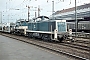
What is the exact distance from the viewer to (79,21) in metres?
49.2

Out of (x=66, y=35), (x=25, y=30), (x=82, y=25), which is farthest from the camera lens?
(x=82, y=25)

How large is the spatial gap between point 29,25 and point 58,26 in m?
11.3

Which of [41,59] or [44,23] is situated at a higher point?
[44,23]

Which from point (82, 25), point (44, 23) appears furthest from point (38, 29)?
point (82, 25)

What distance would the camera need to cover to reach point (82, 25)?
47.0 metres

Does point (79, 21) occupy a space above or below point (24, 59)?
above

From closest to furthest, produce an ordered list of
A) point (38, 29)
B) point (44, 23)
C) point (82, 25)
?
point (44, 23)
point (38, 29)
point (82, 25)

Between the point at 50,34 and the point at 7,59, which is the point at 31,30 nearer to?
the point at 50,34

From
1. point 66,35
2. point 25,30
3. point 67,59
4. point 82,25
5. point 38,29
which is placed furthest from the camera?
point 82,25

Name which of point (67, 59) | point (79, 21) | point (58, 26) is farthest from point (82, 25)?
point (67, 59)

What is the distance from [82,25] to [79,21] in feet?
8.18

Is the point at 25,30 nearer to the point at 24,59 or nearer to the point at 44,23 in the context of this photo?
the point at 44,23

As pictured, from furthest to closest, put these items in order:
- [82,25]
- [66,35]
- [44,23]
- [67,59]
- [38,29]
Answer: [82,25]
[38,29]
[44,23]
[66,35]
[67,59]

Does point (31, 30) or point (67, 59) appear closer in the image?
point (67, 59)
